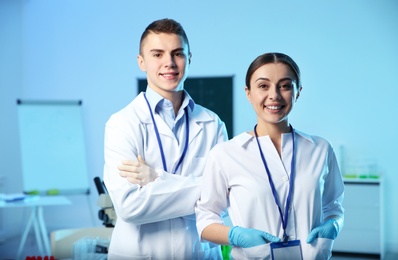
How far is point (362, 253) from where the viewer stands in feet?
16.7

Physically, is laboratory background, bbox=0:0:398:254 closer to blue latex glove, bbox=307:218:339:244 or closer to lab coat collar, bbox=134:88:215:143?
lab coat collar, bbox=134:88:215:143

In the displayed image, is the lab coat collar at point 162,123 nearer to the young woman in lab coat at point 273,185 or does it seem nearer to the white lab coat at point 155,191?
the white lab coat at point 155,191

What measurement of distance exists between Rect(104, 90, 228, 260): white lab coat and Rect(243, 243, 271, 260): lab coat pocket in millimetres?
258

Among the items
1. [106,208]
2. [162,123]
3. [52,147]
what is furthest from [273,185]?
[52,147]

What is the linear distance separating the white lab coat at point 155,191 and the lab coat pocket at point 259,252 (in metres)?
0.26

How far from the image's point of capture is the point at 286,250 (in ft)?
4.78

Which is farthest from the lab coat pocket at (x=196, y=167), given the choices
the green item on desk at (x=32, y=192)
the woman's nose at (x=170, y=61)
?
the green item on desk at (x=32, y=192)

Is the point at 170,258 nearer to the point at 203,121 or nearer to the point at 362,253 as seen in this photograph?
the point at 203,121

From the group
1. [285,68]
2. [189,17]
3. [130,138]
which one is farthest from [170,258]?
[189,17]

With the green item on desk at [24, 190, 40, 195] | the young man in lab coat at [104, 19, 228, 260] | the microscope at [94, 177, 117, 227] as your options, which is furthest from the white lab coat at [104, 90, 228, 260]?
the green item on desk at [24, 190, 40, 195]

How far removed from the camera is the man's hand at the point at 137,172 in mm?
1648

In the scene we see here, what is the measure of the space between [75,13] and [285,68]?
519 cm

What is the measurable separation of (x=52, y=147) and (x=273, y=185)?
4566 mm

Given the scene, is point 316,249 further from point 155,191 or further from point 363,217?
point 363,217
